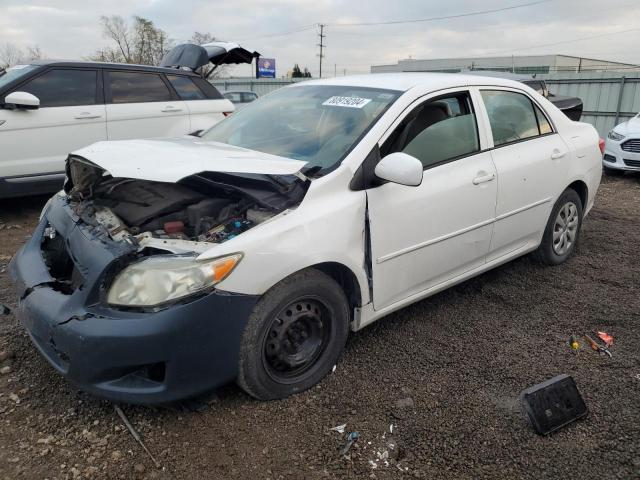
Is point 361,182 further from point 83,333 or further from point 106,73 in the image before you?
point 106,73

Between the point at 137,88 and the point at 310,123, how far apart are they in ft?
12.9

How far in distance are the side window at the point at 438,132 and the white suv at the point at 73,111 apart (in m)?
4.16

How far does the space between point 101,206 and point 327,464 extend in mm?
1878

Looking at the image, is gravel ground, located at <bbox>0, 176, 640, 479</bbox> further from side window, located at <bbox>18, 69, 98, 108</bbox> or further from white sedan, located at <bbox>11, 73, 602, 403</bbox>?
side window, located at <bbox>18, 69, 98, 108</bbox>

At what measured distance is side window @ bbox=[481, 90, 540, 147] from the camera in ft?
12.1

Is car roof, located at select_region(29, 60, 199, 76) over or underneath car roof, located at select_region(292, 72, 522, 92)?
over

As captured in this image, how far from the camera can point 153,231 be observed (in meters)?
2.69

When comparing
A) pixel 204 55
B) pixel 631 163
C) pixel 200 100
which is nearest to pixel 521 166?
pixel 200 100

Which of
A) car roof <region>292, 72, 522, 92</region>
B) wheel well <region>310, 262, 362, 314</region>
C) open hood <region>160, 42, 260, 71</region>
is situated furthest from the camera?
open hood <region>160, 42, 260, 71</region>

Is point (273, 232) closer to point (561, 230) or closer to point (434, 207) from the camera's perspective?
point (434, 207)

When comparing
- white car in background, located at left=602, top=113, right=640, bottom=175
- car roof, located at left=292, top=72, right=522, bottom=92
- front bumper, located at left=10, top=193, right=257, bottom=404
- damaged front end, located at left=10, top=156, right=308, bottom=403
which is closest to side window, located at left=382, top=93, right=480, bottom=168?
car roof, located at left=292, top=72, right=522, bottom=92

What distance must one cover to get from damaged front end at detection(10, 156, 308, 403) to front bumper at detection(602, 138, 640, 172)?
8422mm

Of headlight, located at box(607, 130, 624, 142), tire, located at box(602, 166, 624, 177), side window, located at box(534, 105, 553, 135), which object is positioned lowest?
tire, located at box(602, 166, 624, 177)

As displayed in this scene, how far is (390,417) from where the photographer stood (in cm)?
259
